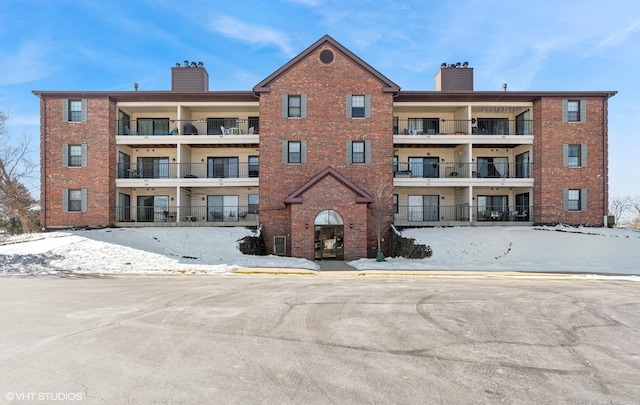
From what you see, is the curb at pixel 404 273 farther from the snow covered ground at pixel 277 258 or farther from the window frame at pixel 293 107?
the window frame at pixel 293 107

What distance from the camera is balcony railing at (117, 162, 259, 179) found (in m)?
30.3

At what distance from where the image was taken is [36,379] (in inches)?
219

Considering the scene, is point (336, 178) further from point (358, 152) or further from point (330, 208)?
point (358, 152)

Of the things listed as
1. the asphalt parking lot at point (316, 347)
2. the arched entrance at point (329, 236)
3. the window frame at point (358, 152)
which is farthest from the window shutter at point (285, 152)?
the asphalt parking lot at point (316, 347)

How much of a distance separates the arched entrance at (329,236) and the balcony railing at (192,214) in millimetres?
6237

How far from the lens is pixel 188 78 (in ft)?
103

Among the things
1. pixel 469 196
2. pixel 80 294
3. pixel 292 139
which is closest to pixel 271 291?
pixel 80 294

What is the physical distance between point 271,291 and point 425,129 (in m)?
21.7

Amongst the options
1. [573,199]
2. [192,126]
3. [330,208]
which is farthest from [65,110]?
[573,199]

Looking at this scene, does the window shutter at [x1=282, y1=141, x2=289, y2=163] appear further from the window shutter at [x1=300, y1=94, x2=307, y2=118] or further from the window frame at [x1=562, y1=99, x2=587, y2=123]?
the window frame at [x1=562, y1=99, x2=587, y2=123]

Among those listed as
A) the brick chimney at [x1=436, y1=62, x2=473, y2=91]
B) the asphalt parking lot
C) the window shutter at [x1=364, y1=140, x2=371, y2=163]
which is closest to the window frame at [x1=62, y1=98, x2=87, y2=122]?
the asphalt parking lot

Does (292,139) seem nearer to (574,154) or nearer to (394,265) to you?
(394,265)

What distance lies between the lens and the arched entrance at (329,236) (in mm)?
25234

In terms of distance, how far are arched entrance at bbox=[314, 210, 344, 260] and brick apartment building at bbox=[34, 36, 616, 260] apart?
3.4 inches
